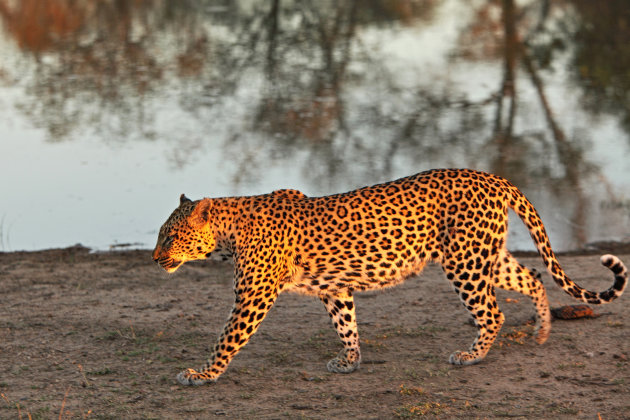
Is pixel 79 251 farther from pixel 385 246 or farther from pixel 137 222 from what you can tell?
pixel 385 246

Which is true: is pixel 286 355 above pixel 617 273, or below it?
below

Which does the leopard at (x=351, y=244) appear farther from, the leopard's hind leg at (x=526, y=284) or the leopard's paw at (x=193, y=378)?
the leopard's hind leg at (x=526, y=284)

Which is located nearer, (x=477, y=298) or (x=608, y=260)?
(x=608, y=260)

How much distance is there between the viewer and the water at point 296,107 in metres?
11.3

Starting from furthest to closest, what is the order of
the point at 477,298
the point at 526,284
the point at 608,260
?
the point at 526,284 < the point at 477,298 < the point at 608,260

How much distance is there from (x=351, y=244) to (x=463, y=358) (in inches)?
43.2

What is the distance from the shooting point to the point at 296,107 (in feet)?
47.5

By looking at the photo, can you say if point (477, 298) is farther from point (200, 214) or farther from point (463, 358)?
point (200, 214)

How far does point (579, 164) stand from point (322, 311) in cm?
563

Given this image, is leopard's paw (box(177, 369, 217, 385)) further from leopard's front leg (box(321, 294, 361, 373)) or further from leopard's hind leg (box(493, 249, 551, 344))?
leopard's hind leg (box(493, 249, 551, 344))

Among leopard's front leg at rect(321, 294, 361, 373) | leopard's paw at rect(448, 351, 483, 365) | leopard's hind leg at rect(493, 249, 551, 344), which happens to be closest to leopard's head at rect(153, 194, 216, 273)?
leopard's front leg at rect(321, 294, 361, 373)

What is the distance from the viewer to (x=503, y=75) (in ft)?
53.8

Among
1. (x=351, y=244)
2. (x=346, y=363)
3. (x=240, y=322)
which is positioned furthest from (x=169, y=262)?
(x=346, y=363)

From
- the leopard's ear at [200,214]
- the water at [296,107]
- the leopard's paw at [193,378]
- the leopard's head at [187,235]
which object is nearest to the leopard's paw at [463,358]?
the leopard's paw at [193,378]
